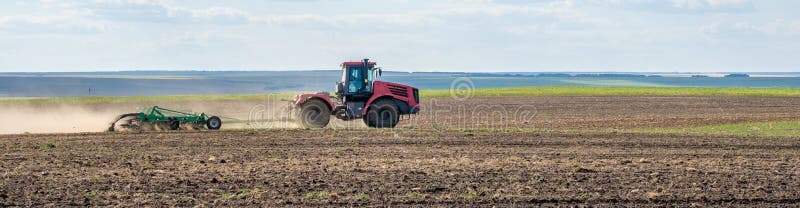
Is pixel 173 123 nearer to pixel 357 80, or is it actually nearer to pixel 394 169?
pixel 357 80

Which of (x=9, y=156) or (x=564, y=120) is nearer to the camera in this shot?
(x=9, y=156)

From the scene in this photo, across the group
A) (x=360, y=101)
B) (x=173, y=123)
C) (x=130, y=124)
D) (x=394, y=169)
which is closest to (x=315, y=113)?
(x=360, y=101)

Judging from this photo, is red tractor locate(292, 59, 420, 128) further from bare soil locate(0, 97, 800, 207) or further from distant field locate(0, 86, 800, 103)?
distant field locate(0, 86, 800, 103)

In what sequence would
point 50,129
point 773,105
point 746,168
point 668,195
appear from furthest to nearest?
point 773,105, point 50,129, point 746,168, point 668,195

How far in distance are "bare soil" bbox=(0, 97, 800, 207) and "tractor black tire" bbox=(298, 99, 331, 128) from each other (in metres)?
1.17

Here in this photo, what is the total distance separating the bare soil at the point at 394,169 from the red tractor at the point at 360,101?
2.46ft

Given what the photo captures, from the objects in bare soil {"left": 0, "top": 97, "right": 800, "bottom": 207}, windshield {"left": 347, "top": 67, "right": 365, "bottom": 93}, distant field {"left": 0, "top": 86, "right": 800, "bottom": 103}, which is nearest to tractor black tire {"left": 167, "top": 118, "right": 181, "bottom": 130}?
bare soil {"left": 0, "top": 97, "right": 800, "bottom": 207}

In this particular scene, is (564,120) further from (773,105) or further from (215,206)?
(215,206)

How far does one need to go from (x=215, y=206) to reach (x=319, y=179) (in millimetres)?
3027

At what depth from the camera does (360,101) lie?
28469 millimetres

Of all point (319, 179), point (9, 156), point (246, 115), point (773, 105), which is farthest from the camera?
point (773, 105)

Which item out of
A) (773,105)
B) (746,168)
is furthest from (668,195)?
(773,105)

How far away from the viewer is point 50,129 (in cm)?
2933

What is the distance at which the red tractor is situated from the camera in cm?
2823
